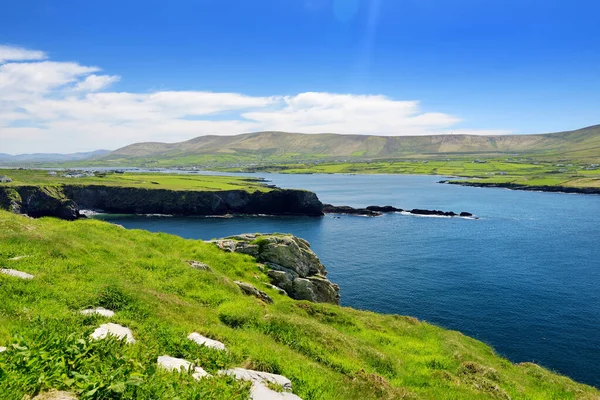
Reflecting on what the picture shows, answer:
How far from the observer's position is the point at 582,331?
44.4m

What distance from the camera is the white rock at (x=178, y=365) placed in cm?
1067

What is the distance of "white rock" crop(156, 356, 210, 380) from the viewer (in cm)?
1067

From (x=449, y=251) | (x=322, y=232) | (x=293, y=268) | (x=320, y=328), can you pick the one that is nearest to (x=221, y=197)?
(x=322, y=232)

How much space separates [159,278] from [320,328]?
35.0 feet

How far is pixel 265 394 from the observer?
10.7m

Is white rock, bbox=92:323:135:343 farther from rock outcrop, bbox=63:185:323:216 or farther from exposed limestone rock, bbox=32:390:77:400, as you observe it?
rock outcrop, bbox=63:185:323:216

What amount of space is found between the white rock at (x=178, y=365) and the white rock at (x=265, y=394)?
152 centimetres

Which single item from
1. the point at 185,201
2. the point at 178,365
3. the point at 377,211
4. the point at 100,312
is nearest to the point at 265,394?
the point at 178,365

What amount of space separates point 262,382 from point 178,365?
2706mm

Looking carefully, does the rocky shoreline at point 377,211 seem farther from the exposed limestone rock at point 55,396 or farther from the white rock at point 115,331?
the exposed limestone rock at point 55,396

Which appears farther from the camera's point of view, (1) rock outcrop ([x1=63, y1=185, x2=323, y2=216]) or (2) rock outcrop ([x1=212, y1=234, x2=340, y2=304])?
(1) rock outcrop ([x1=63, y1=185, x2=323, y2=216])

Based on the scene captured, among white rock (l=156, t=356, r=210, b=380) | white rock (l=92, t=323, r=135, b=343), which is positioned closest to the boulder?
white rock (l=92, t=323, r=135, b=343)

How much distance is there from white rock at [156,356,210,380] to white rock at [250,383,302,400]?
1525 mm

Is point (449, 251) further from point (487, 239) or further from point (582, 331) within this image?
point (582, 331)
